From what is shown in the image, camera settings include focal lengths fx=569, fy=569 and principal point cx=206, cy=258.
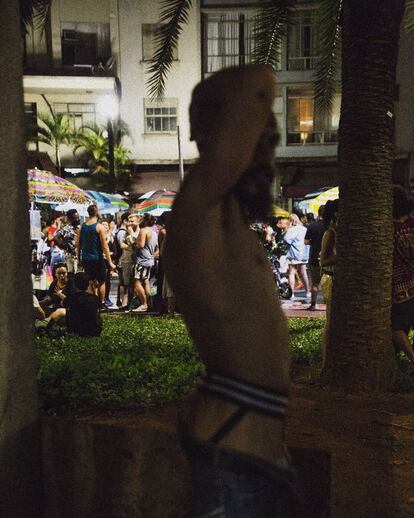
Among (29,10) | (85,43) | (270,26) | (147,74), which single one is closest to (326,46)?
(270,26)

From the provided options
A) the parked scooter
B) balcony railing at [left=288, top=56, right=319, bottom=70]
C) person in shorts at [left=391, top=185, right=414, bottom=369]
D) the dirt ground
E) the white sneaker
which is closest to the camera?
the dirt ground

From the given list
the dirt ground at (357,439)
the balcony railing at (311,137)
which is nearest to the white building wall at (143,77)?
the balcony railing at (311,137)

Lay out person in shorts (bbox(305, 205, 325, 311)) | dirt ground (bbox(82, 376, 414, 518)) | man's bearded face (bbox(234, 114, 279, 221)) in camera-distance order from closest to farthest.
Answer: man's bearded face (bbox(234, 114, 279, 221)) → dirt ground (bbox(82, 376, 414, 518)) → person in shorts (bbox(305, 205, 325, 311))

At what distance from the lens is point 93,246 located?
33.4ft

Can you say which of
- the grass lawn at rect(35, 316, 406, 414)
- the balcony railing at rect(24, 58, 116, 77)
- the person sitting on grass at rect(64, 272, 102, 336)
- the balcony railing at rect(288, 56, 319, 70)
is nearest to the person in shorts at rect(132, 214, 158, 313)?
the grass lawn at rect(35, 316, 406, 414)

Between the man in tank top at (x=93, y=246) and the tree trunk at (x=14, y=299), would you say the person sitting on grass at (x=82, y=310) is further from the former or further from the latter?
the tree trunk at (x=14, y=299)

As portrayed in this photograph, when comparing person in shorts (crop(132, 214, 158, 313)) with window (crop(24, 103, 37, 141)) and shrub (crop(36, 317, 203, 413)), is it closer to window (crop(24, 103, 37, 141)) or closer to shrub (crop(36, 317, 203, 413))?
shrub (crop(36, 317, 203, 413))

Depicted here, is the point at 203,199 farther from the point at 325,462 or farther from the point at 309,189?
the point at 309,189

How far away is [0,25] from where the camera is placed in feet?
7.81

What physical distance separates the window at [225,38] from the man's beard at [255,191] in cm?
2772

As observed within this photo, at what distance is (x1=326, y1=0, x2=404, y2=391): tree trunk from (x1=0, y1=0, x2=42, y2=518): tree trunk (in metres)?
3.23

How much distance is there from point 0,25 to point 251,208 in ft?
4.80

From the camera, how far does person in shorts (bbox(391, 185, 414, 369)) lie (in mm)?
5547

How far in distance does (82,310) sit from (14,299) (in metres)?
5.28
